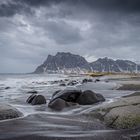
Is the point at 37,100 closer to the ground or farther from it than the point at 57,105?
farther from it

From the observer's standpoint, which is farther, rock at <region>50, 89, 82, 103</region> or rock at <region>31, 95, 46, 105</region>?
rock at <region>31, 95, 46, 105</region>

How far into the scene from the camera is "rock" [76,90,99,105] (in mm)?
15779

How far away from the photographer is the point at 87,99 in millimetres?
15891

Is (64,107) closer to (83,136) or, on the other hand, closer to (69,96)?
(69,96)

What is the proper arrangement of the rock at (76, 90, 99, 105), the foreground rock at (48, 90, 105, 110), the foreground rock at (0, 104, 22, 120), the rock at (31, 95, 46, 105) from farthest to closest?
1. the rock at (31, 95, 46, 105)
2. the rock at (76, 90, 99, 105)
3. the foreground rock at (48, 90, 105, 110)
4. the foreground rock at (0, 104, 22, 120)

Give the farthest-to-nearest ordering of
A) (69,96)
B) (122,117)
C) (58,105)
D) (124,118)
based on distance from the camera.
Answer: (69,96) → (58,105) → (122,117) → (124,118)

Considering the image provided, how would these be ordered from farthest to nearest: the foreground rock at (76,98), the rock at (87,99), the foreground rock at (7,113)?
the rock at (87,99) < the foreground rock at (76,98) < the foreground rock at (7,113)

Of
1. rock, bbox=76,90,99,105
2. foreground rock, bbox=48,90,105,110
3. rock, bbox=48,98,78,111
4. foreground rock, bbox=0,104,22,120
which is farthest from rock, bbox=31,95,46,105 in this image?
foreground rock, bbox=0,104,22,120

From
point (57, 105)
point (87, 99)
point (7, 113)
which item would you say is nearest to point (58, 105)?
point (57, 105)

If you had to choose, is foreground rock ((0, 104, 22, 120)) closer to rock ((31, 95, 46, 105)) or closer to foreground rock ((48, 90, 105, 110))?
foreground rock ((48, 90, 105, 110))

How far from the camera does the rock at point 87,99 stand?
15779 mm

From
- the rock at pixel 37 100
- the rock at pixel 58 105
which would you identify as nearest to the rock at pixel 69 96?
the rock at pixel 37 100

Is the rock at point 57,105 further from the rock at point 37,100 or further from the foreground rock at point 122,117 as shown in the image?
the foreground rock at point 122,117

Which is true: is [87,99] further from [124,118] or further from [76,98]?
[124,118]
